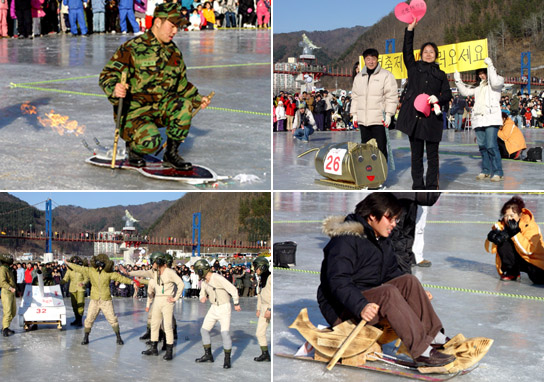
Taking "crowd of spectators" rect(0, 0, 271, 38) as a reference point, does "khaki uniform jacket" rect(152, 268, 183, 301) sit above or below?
below

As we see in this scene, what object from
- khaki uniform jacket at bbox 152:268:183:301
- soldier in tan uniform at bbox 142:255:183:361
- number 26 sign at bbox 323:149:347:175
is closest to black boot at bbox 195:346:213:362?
soldier in tan uniform at bbox 142:255:183:361

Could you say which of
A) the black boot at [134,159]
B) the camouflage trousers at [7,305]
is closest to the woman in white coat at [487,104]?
the black boot at [134,159]

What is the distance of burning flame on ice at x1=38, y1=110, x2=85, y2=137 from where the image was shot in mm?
10492

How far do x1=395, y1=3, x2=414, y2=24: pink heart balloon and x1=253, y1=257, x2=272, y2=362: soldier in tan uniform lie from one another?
3.38 meters

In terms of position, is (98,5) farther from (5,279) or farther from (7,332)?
(7,332)

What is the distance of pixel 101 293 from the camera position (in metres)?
10.3

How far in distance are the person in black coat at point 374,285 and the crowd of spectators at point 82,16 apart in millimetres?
16940

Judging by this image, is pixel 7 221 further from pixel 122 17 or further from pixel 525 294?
pixel 525 294

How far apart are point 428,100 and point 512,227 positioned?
1783mm

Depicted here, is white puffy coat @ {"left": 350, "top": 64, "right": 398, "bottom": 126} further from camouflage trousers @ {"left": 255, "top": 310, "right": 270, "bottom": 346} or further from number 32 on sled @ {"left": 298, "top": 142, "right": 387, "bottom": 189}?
camouflage trousers @ {"left": 255, "top": 310, "right": 270, "bottom": 346}

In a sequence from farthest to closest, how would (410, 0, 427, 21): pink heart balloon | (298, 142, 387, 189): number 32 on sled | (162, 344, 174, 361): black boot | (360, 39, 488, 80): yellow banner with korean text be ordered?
(360, 39, 488, 80): yellow banner with korean text → (298, 142, 387, 189): number 32 on sled → (410, 0, 427, 21): pink heart balloon → (162, 344, 174, 361): black boot

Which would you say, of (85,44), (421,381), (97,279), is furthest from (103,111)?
(85,44)

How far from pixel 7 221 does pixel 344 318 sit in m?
66.1

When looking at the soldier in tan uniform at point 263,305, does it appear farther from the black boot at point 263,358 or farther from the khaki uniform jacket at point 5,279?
the khaki uniform jacket at point 5,279
